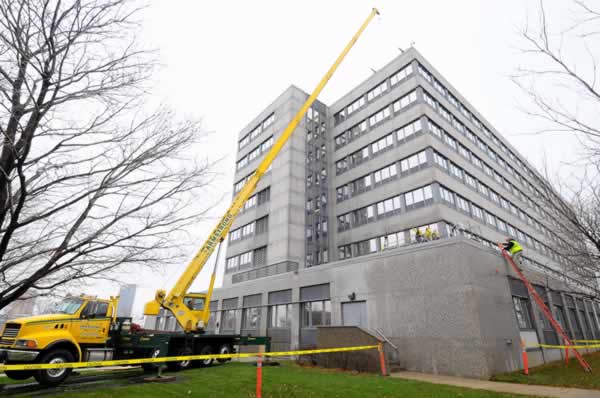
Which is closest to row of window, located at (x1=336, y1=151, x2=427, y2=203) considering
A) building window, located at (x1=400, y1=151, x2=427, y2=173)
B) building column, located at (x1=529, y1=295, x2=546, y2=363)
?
building window, located at (x1=400, y1=151, x2=427, y2=173)

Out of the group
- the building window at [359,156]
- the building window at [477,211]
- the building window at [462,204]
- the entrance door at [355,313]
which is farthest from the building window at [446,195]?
the entrance door at [355,313]

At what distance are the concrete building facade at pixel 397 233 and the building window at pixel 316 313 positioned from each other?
0.09m

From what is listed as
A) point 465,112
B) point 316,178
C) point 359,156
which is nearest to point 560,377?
point 359,156

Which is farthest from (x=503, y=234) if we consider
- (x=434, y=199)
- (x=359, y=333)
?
(x=359, y=333)

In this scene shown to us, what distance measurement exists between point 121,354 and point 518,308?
19.2 meters

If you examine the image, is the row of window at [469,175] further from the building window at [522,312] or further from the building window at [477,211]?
the building window at [522,312]

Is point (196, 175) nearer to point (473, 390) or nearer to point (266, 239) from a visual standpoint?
point (473, 390)

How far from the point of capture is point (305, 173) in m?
35.0

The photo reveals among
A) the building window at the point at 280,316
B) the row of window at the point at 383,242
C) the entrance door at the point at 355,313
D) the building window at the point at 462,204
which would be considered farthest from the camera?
the building window at the point at 462,204

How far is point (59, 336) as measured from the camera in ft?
35.7

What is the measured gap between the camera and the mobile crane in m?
10.2

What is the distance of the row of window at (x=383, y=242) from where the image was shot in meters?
26.2

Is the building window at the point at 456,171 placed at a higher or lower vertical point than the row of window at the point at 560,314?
higher

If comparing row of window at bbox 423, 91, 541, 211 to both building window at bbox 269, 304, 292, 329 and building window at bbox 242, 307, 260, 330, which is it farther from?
building window at bbox 242, 307, 260, 330
